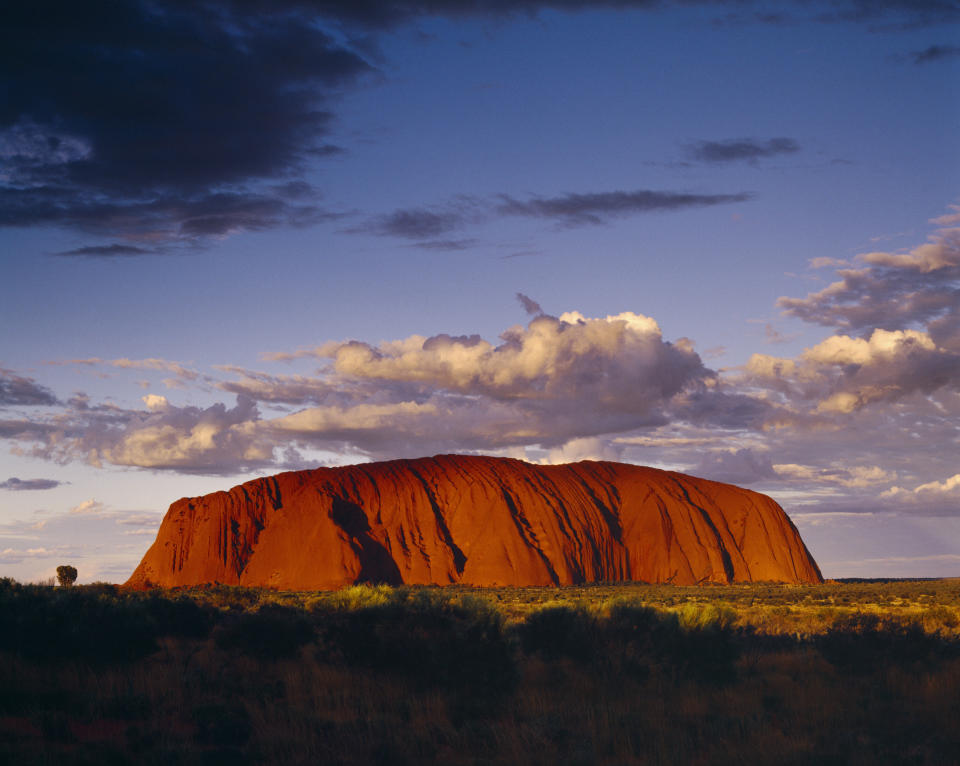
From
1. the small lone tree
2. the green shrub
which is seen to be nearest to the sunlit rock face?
the small lone tree

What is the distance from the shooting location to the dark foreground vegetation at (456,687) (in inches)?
431

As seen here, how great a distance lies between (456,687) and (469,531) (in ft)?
224

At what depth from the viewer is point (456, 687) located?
1417 cm

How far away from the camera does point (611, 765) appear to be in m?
10.4

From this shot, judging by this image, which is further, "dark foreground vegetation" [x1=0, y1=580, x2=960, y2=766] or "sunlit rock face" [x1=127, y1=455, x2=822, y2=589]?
"sunlit rock face" [x1=127, y1=455, x2=822, y2=589]

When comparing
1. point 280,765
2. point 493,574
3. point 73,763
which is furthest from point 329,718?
point 493,574

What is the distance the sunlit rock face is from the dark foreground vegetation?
191 ft

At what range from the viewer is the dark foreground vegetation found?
35.9 ft

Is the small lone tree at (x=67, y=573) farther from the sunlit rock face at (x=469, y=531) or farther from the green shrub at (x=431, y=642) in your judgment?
the green shrub at (x=431, y=642)

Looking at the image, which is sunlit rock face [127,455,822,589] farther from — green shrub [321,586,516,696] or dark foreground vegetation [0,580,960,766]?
green shrub [321,586,516,696]

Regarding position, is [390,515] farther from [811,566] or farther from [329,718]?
[329,718]

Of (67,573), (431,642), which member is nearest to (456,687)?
(431,642)

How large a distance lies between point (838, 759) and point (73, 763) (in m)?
9.17

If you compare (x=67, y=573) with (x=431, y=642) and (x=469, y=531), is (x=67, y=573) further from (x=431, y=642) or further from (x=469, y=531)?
(x=431, y=642)
